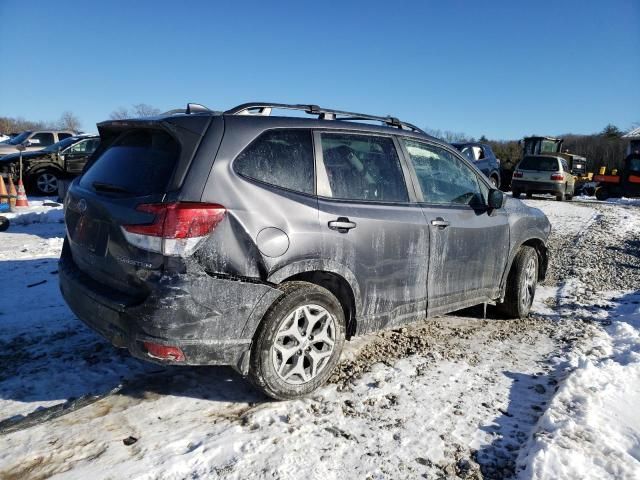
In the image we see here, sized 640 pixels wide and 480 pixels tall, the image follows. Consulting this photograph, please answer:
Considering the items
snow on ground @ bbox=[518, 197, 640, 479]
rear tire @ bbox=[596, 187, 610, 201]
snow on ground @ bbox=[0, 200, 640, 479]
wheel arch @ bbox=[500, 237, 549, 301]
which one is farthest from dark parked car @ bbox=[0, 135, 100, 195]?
rear tire @ bbox=[596, 187, 610, 201]

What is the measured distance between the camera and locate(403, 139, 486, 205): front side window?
407cm

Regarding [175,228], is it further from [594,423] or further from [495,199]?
[495,199]

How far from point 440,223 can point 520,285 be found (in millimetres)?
1582

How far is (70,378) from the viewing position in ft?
11.2

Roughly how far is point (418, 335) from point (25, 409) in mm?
3074

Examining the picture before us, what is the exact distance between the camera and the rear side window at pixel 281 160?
3039 mm

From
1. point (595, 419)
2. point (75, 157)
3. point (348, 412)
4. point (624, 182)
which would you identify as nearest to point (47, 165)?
point (75, 157)

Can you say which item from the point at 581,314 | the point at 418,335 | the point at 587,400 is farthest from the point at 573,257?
the point at 587,400

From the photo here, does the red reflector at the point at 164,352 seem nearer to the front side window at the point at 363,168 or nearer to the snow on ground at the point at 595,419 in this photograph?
the front side window at the point at 363,168

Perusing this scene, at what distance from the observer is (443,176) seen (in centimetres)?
430

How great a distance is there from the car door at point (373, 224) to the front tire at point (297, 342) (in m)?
0.25

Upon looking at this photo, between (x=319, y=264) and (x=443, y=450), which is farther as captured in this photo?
(x=319, y=264)

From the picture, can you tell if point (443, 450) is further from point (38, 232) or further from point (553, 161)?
point (553, 161)

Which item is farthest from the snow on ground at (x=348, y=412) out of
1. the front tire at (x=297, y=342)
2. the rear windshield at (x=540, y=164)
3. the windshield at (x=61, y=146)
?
the rear windshield at (x=540, y=164)
